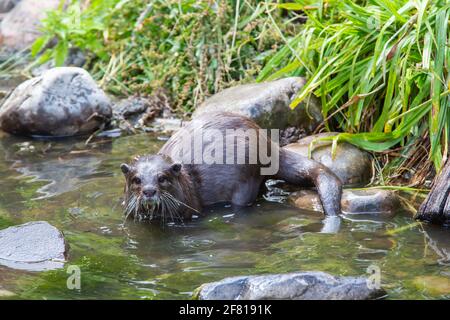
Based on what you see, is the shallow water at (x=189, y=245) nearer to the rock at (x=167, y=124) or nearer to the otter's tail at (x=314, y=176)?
the otter's tail at (x=314, y=176)

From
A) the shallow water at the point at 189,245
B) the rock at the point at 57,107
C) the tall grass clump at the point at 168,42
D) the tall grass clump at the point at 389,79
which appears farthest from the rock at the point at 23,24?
the tall grass clump at the point at 389,79

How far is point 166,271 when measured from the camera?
3.76 m

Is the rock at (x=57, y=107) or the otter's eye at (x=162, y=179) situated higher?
the rock at (x=57, y=107)

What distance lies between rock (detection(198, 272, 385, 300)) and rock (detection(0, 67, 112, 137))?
322cm

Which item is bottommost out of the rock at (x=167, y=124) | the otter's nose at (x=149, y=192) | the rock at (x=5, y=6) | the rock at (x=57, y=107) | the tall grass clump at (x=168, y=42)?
the otter's nose at (x=149, y=192)

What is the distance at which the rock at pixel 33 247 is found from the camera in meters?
3.82

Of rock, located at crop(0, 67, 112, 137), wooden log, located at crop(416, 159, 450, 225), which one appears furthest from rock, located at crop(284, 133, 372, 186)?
rock, located at crop(0, 67, 112, 137)

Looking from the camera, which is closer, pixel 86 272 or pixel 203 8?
pixel 86 272

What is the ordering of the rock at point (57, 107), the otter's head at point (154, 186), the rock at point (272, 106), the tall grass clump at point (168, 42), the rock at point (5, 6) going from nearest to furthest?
the otter's head at point (154, 186)
the rock at point (272, 106)
the rock at point (57, 107)
the tall grass clump at point (168, 42)
the rock at point (5, 6)

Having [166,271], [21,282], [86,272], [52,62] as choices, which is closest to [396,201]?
[166,271]

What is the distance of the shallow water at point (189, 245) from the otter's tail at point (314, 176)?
0.11 metres

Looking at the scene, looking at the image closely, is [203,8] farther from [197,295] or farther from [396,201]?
[197,295]

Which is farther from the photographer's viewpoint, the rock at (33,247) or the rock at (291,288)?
the rock at (33,247)

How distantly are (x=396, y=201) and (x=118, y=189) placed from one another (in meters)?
1.59
